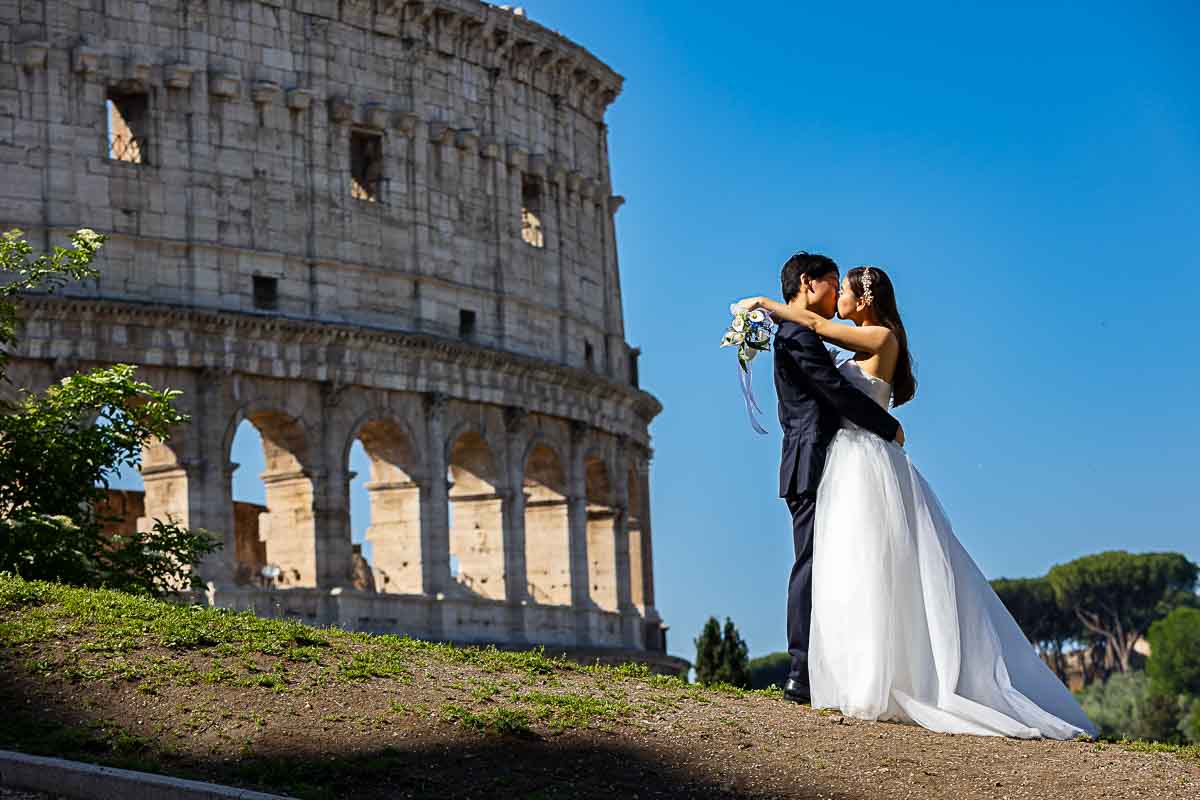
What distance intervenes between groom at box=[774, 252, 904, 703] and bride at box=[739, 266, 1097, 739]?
9 centimetres

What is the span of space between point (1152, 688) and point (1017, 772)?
84.2 metres

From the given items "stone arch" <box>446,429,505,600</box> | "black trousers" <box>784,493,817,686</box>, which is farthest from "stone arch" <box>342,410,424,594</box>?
"black trousers" <box>784,493,817,686</box>

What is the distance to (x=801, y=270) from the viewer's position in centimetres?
1388

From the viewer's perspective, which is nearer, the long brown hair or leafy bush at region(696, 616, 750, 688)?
the long brown hair

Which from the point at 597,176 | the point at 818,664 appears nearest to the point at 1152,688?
the point at 597,176

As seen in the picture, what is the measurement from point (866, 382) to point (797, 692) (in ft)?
6.59

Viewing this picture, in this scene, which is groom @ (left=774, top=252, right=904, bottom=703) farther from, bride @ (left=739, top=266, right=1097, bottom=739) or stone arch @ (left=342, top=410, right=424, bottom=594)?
stone arch @ (left=342, top=410, right=424, bottom=594)

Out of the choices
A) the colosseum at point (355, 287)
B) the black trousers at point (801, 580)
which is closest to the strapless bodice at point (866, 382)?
the black trousers at point (801, 580)

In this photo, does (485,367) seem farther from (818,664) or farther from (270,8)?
(818,664)

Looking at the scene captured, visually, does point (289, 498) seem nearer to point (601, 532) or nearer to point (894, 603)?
point (601, 532)

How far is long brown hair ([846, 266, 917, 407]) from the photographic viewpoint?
1371 centimetres

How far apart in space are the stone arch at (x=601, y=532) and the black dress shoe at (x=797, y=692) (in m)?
37.3

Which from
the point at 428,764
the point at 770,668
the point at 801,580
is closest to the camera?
the point at 428,764

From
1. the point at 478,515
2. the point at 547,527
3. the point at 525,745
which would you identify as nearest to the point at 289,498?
the point at 478,515
